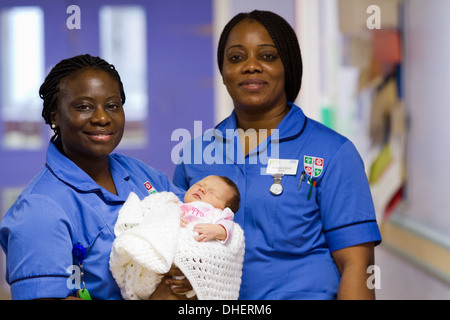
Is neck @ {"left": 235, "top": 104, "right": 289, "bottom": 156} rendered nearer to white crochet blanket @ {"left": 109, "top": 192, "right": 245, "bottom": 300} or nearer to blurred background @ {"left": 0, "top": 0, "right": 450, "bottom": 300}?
white crochet blanket @ {"left": 109, "top": 192, "right": 245, "bottom": 300}

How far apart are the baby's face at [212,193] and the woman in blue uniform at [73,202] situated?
0.47 ft

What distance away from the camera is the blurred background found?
2926 mm

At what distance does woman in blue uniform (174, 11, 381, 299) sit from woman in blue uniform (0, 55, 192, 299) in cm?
30

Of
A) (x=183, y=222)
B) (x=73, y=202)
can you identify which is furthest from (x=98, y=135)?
(x=183, y=222)

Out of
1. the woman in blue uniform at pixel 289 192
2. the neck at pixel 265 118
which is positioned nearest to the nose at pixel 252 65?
the woman in blue uniform at pixel 289 192

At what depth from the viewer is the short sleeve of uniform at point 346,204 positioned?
5.14 ft

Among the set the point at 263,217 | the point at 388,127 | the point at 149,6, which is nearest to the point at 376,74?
the point at 388,127

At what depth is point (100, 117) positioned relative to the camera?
4.51ft

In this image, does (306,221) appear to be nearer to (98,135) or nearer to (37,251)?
(98,135)

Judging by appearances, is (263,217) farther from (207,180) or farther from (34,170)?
(34,170)

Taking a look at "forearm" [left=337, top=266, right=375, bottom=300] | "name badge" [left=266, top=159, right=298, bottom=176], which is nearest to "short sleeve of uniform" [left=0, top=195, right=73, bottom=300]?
"name badge" [left=266, top=159, right=298, bottom=176]

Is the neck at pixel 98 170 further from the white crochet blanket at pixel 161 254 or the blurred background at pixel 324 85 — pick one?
the blurred background at pixel 324 85
